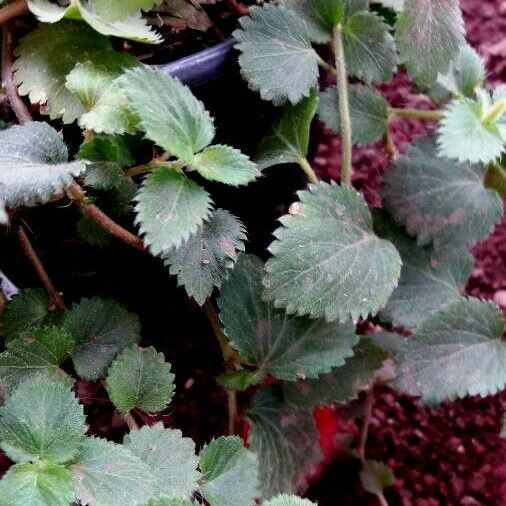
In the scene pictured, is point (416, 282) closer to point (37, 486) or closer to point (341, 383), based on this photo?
point (341, 383)

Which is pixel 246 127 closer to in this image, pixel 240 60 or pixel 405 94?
pixel 240 60

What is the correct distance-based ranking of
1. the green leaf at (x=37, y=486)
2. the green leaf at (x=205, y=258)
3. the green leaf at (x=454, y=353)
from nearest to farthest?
the green leaf at (x=37, y=486), the green leaf at (x=205, y=258), the green leaf at (x=454, y=353)

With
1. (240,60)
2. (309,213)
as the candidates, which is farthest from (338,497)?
(240,60)

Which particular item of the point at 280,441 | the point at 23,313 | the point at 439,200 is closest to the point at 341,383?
the point at 280,441

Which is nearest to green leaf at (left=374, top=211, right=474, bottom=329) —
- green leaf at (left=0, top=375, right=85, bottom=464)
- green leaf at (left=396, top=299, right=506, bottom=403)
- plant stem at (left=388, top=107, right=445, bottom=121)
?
green leaf at (left=396, top=299, right=506, bottom=403)

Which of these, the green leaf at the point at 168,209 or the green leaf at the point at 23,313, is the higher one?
the green leaf at the point at 168,209


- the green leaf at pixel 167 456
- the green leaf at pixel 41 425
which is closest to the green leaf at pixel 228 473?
the green leaf at pixel 167 456

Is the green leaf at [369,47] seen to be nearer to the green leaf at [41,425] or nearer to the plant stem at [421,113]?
the plant stem at [421,113]
